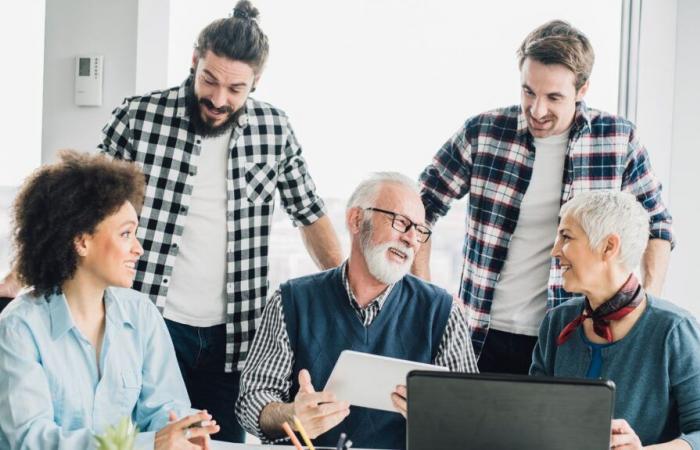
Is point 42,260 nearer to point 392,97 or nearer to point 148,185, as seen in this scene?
point 148,185

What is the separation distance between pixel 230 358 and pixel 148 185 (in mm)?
576

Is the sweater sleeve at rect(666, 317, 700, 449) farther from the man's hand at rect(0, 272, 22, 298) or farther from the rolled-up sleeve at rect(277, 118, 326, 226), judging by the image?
the man's hand at rect(0, 272, 22, 298)

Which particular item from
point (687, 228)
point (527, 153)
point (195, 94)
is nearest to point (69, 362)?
point (195, 94)

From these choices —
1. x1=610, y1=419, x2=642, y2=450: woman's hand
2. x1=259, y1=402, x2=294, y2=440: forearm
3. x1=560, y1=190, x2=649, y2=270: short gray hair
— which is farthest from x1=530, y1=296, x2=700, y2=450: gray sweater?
x1=259, y1=402, x2=294, y2=440: forearm

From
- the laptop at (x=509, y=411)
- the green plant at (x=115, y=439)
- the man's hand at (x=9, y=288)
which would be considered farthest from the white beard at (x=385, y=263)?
the green plant at (x=115, y=439)

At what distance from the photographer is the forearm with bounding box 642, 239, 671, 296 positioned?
2.51 m

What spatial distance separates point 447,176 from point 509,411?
1.38 metres

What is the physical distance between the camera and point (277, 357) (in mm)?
2119

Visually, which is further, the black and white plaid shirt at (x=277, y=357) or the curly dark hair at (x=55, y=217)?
the black and white plaid shirt at (x=277, y=357)

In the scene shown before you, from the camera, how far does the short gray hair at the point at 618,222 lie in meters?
2.02

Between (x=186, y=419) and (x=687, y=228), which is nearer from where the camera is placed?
(x=186, y=419)

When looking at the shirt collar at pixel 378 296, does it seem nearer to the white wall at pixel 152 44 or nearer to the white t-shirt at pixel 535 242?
the white t-shirt at pixel 535 242

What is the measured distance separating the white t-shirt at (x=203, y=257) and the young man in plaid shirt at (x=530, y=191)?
62 cm

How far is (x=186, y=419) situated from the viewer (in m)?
1.63
